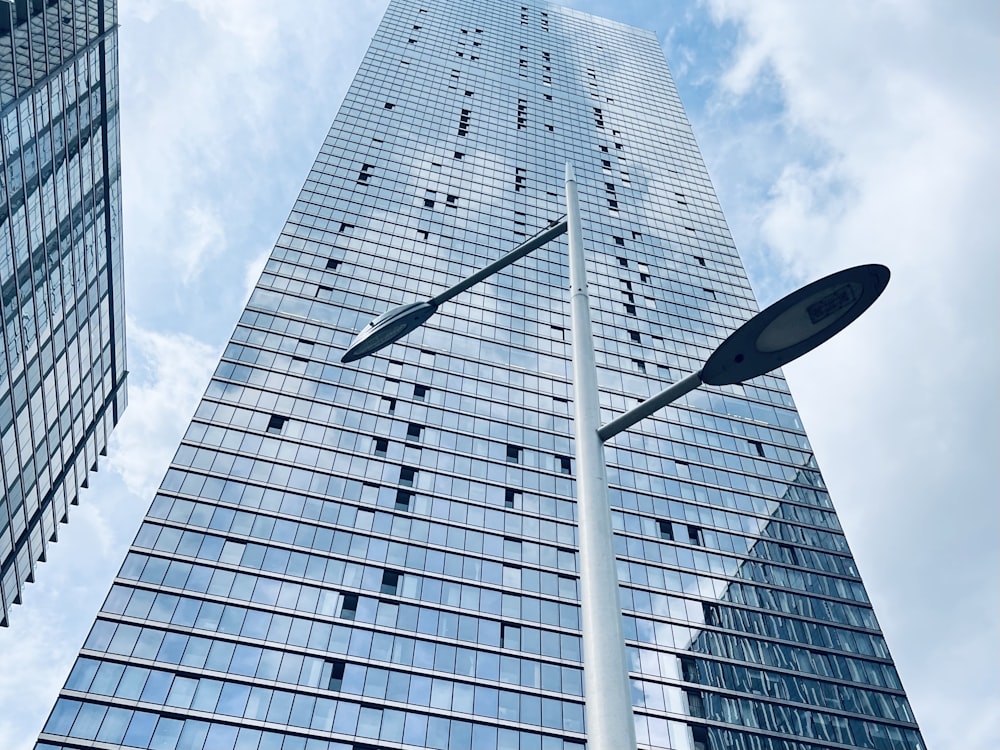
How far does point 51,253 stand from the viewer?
47062 millimetres

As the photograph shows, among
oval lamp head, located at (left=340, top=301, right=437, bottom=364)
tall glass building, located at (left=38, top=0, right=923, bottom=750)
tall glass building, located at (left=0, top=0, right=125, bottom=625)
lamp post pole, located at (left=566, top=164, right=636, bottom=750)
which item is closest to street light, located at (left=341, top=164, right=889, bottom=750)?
lamp post pole, located at (left=566, top=164, right=636, bottom=750)

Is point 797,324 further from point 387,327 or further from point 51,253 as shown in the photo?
point 51,253

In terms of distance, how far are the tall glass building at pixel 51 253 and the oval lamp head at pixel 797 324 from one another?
143ft

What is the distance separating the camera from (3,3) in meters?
37.7

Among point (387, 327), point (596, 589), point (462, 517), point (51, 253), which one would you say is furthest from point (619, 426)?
point (51, 253)

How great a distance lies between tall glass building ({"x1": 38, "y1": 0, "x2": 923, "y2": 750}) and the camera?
4412 centimetres

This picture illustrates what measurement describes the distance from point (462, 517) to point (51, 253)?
31.3 m

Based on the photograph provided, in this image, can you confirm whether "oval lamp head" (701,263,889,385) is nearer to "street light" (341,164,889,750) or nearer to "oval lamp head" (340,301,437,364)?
"street light" (341,164,889,750)

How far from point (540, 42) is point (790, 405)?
6863 cm

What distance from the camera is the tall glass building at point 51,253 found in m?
40.8

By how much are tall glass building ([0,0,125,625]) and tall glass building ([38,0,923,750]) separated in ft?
28.3

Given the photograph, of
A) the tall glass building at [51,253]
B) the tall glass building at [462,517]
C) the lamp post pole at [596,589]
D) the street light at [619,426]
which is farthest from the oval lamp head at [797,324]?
the tall glass building at [51,253]

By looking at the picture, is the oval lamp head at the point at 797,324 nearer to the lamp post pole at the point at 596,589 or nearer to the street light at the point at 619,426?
the street light at the point at 619,426

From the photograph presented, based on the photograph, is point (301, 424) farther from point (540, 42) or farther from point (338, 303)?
point (540, 42)
